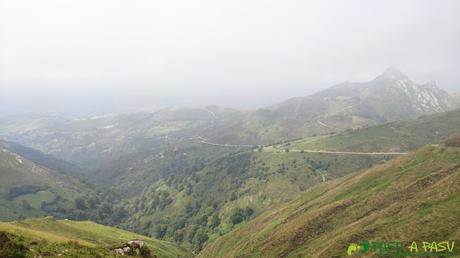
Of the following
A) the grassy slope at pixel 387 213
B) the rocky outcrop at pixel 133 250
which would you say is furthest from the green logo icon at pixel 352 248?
the rocky outcrop at pixel 133 250

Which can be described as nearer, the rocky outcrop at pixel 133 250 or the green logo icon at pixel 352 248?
the rocky outcrop at pixel 133 250

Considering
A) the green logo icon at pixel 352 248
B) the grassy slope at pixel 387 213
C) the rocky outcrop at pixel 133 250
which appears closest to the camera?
the rocky outcrop at pixel 133 250

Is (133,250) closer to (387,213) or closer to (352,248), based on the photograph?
(352,248)

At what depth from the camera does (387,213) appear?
7412cm

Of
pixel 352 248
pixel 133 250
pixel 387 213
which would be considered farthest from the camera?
pixel 387 213

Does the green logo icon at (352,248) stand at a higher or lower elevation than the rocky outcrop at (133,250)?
lower

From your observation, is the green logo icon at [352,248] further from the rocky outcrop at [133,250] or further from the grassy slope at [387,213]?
the rocky outcrop at [133,250]

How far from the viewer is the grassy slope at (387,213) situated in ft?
202

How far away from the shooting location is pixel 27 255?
38.5 meters

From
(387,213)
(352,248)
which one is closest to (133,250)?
(352,248)

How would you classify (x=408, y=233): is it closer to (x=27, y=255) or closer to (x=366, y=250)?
(x=366, y=250)

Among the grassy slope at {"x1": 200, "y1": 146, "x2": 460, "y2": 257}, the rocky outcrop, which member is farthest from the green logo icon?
the rocky outcrop

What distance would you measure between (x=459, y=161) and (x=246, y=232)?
3222 inches

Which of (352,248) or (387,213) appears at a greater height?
(387,213)
